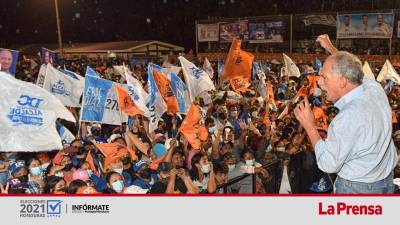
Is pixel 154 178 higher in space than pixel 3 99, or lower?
lower

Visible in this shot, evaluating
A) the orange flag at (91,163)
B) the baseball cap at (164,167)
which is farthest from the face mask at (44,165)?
the baseball cap at (164,167)

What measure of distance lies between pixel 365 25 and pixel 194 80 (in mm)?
17597

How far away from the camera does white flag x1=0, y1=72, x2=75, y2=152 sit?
5418 millimetres

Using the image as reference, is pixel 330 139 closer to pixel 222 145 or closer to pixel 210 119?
pixel 222 145

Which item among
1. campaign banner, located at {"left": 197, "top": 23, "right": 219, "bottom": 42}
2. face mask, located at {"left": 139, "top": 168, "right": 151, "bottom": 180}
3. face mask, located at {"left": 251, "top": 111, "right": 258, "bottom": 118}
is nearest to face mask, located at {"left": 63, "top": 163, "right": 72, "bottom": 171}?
face mask, located at {"left": 139, "top": 168, "right": 151, "bottom": 180}

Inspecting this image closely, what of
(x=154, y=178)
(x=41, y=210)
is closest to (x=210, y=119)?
(x=154, y=178)

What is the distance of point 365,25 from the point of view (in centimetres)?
2450

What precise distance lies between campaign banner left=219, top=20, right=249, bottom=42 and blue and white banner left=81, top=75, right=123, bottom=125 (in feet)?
75.4

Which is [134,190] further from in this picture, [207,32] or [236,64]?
[207,32]

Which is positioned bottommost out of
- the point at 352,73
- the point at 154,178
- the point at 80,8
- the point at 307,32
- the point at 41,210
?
the point at 154,178

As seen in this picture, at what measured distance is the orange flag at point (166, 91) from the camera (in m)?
8.80

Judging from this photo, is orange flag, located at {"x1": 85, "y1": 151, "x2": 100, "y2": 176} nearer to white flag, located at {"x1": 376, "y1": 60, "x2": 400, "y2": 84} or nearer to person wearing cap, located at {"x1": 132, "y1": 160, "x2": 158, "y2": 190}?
person wearing cap, located at {"x1": 132, "y1": 160, "x2": 158, "y2": 190}

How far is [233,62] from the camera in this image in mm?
10500

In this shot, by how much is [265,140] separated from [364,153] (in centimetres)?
520
